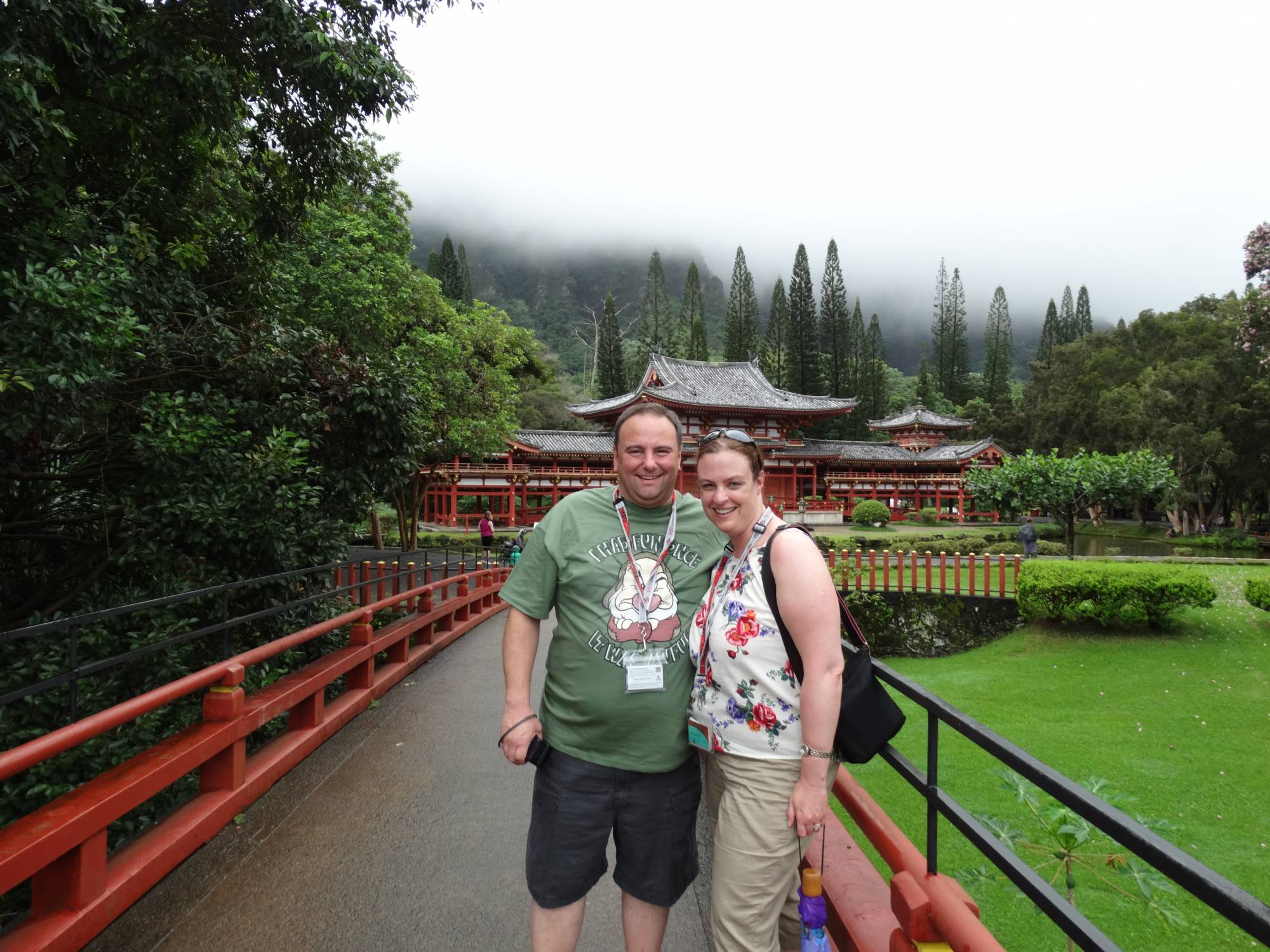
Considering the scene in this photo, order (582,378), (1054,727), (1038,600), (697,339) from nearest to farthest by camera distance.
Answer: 1. (1054,727)
2. (1038,600)
3. (697,339)
4. (582,378)

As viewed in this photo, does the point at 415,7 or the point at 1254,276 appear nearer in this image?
the point at 415,7

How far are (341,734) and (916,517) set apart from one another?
1310 inches

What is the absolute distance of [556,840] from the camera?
2057 mm

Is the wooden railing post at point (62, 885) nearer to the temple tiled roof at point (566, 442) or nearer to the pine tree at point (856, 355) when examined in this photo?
the temple tiled roof at point (566, 442)

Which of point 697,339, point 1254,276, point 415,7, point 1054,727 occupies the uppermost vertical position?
point 697,339

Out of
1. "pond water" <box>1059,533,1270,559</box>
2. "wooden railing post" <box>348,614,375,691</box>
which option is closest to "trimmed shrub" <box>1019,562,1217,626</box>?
"wooden railing post" <box>348,614,375,691</box>

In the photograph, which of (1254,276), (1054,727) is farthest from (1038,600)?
(1254,276)

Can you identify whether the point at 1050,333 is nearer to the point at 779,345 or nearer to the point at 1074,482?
the point at 779,345

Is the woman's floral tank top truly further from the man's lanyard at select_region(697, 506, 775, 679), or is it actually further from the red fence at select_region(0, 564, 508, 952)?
the red fence at select_region(0, 564, 508, 952)

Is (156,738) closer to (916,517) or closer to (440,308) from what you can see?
(440,308)

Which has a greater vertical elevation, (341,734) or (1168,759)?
(341,734)

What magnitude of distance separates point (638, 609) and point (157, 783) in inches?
92.7

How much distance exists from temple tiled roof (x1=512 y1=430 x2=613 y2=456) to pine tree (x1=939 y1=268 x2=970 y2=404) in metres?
44.1

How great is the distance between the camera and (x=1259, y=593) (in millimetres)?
9992
